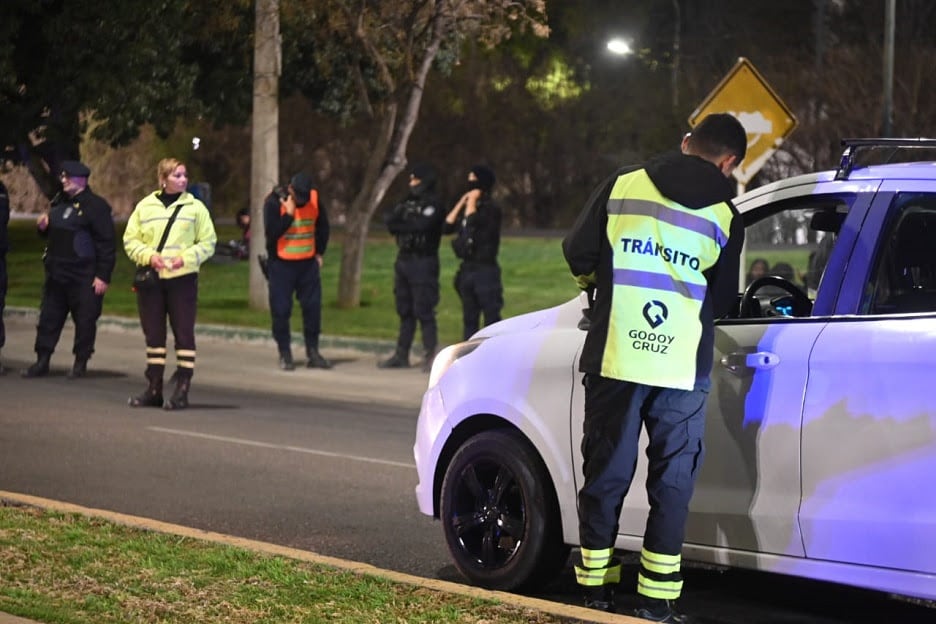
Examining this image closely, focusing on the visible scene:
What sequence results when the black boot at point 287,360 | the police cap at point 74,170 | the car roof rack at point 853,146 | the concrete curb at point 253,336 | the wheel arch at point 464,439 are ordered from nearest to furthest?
1. the car roof rack at point 853,146
2. the wheel arch at point 464,439
3. the police cap at point 74,170
4. the black boot at point 287,360
5. the concrete curb at point 253,336

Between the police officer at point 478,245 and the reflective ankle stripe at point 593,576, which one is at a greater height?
the police officer at point 478,245

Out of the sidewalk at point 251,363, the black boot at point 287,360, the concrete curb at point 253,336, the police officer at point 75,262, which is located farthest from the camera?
the concrete curb at point 253,336

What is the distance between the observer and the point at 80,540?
7672mm

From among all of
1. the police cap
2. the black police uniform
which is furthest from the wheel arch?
the police cap

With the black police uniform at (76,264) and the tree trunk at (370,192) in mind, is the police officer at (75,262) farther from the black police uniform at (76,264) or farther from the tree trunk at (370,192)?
the tree trunk at (370,192)

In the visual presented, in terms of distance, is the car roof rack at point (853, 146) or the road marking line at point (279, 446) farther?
the road marking line at point (279, 446)

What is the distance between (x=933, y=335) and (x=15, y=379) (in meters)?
11.5

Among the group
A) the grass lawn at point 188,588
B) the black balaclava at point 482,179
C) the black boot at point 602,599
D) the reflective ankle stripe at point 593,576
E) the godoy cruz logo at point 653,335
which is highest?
the black balaclava at point 482,179

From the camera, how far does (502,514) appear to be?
7090 millimetres

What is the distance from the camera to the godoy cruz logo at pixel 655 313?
243 inches

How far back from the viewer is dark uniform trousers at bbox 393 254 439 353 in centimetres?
1642

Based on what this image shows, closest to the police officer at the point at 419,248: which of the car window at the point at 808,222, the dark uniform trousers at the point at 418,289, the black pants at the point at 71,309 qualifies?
the dark uniform trousers at the point at 418,289

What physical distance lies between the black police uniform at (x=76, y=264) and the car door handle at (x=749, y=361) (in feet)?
31.1

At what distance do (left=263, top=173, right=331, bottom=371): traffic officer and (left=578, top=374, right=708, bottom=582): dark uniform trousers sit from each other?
9718 millimetres
